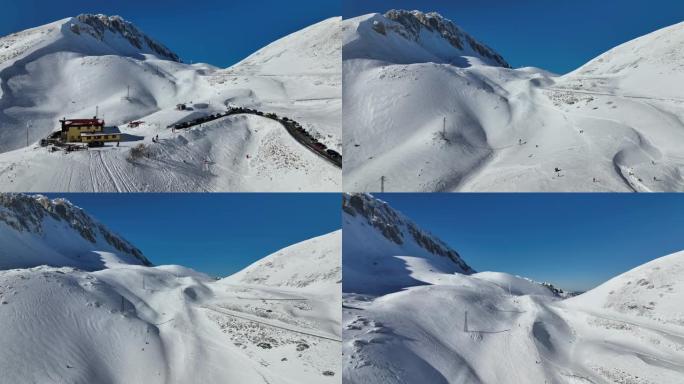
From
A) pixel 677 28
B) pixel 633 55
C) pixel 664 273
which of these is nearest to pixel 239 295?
pixel 664 273

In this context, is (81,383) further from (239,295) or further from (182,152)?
(182,152)

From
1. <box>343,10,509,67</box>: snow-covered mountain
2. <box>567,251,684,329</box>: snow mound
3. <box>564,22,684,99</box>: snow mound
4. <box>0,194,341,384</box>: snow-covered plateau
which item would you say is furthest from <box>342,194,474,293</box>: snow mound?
<box>564,22,684,99</box>: snow mound

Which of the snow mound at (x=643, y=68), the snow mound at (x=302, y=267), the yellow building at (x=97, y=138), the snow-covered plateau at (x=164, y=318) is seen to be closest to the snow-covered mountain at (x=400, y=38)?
the snow mound at (x=643, y=68)

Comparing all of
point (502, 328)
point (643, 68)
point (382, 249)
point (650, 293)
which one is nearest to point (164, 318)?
point (382, 249)

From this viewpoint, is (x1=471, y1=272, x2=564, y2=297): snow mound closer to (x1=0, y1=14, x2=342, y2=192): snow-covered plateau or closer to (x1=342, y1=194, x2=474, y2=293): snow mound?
(x1=342, y1=194, x2=474, y2=293): snow mound

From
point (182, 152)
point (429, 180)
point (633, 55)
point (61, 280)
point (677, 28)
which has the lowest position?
point (61, 280)

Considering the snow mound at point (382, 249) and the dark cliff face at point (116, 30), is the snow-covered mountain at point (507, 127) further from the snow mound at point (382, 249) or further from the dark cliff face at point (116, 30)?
the dark cliff face at point (116, 30)

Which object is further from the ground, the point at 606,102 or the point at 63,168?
the point at 606,102
